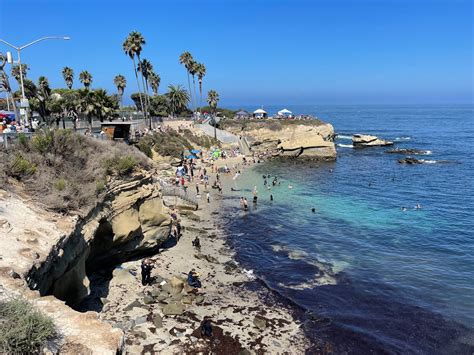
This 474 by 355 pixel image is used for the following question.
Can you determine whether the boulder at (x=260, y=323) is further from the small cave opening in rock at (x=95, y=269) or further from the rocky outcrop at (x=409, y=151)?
the rocky outcrop at (x=409, y=151)

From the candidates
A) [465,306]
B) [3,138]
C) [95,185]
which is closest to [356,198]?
[465,306]

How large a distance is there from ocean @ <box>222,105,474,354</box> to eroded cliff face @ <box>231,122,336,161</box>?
→ 14.8 meters

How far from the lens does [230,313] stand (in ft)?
55.0

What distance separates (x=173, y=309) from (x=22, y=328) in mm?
10572

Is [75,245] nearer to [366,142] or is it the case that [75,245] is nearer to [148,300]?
[148,300]

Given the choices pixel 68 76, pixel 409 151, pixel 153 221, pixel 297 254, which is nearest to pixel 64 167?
pixel 153 221

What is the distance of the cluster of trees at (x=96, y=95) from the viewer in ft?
127

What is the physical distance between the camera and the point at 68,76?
2363 inches

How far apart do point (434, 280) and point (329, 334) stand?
28.4ft

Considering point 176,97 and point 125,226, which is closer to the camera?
point 125,226

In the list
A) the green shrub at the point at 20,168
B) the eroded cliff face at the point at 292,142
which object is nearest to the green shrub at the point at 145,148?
the eroded cliff face at the point at 292,142

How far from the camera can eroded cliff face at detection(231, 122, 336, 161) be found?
2527 inches

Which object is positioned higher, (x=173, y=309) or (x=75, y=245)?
(x=75, y=245)

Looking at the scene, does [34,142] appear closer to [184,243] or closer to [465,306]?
[184,243]
